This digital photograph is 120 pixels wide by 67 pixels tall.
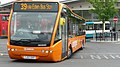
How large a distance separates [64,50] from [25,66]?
3.48 m

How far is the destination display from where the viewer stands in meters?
17.6

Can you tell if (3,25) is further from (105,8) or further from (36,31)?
(36,31)

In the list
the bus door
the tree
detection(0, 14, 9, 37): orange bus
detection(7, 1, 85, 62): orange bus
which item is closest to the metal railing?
the tree

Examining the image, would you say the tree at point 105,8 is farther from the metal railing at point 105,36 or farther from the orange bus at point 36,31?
the orange bus at point 36,31

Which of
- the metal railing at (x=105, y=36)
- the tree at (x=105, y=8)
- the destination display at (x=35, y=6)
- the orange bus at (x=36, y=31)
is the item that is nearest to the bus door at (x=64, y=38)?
the orange bus at (x=36, y=31)

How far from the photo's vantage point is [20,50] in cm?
1689

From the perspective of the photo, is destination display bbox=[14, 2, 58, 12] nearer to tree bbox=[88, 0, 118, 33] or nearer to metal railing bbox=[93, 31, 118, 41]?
metal railing bbox=[93, 31, 118, 41]

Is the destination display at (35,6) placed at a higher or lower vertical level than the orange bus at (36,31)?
higher

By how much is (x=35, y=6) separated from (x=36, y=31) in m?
1.27

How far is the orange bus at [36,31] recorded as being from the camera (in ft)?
55.3

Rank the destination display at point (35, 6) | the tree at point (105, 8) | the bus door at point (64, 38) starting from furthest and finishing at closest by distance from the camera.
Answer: the tree at point (105, 8) → the bus door at point (64, 38) → the destination display at point (35, 6)

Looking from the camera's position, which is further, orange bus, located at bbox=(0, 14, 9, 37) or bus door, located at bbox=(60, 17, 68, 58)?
orange bus, located at bbox=(0, 14, 9, 37)

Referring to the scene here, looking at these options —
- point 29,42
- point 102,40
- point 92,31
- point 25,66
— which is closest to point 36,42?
point 29,42

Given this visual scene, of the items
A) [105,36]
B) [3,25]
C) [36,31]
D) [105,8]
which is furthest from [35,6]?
[3,25]
